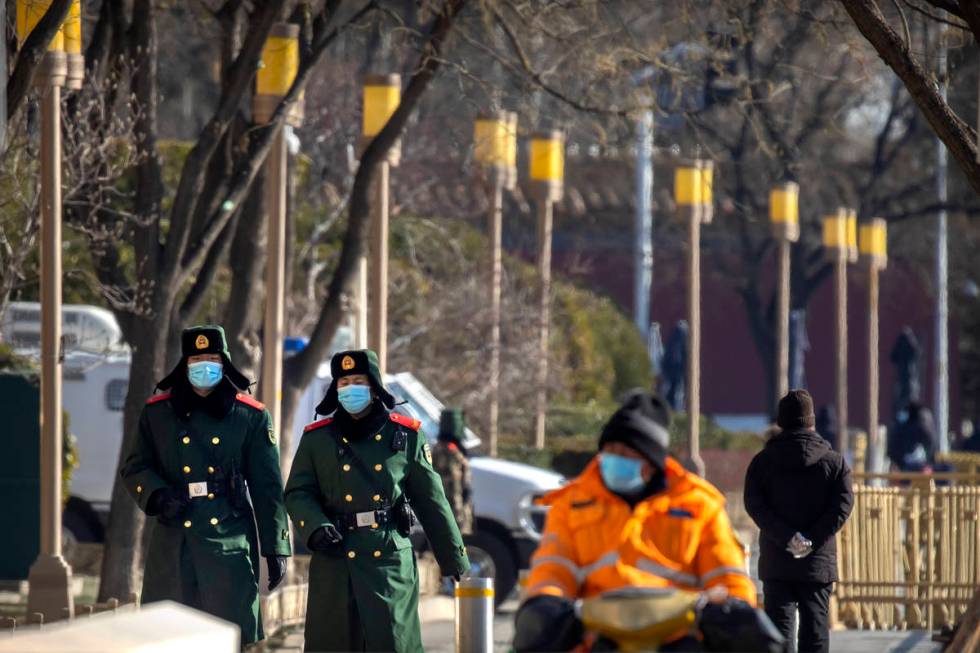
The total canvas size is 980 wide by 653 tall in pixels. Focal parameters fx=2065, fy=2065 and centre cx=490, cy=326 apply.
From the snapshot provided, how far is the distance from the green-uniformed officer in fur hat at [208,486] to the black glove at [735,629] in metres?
3.62

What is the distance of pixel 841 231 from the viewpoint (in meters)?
29.8

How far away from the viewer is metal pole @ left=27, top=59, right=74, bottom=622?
524 inches

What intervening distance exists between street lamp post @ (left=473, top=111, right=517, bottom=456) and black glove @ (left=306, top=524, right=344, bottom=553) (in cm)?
1011

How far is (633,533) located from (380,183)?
10.8 metres

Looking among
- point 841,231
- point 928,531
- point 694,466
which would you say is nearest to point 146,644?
point 928,531

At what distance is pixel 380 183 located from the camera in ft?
54.3

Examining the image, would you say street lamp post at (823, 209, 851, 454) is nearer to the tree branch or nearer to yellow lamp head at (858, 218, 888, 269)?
yellow lamp head at (858, 218, 888, 269)

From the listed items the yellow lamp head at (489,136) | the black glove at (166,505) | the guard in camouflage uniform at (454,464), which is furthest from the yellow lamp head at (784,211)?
the black glove at (166,505)

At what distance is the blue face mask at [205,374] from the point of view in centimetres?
922

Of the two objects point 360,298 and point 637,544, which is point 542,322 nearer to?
point 360,298

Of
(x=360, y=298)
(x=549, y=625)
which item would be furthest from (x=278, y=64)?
(x=549, y=625)

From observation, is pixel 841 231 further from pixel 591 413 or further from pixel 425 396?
pixel 425 396

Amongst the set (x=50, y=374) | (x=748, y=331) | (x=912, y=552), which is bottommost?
(x=912, y=552)

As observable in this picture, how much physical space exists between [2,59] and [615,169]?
3365cm
